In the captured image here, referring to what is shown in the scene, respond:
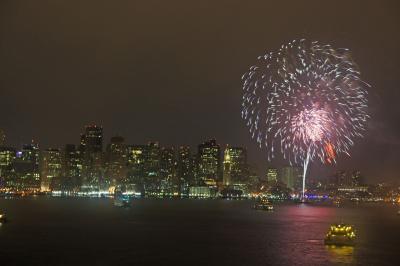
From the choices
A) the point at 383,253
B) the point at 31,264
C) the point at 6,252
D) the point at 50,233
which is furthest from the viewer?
the point at 50,233

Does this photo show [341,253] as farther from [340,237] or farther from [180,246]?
[180,246]

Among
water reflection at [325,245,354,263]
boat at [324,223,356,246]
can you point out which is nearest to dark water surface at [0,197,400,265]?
water reflection at [325,245,354,263]

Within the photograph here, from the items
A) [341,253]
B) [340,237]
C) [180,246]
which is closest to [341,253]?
[341,253]

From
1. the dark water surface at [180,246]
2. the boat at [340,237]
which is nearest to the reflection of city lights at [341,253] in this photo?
the dark water surface at [180,246]

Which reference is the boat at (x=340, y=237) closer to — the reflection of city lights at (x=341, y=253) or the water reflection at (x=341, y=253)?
the water reflection at (x=341, y=253)

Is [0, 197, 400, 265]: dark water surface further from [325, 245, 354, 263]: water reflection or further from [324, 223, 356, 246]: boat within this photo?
[324, 223, 356, 246]: boat

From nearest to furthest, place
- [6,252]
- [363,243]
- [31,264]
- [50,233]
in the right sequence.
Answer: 1. [31,264]
2. [6,252]
3. [363,243]
4. [50,233]

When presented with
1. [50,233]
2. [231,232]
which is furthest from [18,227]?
[231,232]

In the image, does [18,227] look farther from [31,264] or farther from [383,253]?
[383,253]
